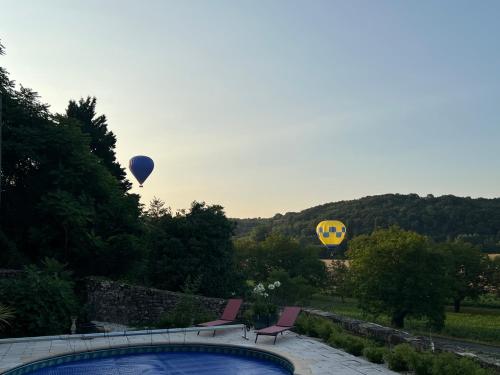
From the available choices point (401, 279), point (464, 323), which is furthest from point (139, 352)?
point (464, 323)

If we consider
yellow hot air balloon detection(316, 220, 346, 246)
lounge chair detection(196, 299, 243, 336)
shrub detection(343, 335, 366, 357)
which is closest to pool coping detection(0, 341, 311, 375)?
lounge chair detection(196, 299, 243, 336)

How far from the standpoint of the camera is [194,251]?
24.9m

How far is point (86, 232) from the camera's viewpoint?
19.0 meters

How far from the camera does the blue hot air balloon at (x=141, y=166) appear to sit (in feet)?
75.3

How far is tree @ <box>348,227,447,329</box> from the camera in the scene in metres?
36.7

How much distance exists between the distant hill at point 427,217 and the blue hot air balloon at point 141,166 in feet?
215

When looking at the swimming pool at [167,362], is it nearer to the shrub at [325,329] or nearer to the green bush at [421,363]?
the shrub at [325,329]

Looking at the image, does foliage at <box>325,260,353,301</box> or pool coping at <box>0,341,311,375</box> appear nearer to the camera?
pool coping at <box>0,341,311,375</box>

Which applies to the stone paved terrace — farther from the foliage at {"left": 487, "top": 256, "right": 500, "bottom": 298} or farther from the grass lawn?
the foliage at {"left": 487, "top": 256, "right": 500, "bottom": 298}

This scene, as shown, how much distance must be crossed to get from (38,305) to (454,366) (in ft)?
36.7

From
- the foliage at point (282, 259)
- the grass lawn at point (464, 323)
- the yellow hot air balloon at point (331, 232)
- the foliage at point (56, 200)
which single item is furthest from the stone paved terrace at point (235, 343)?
the foliage at point (282, 259)

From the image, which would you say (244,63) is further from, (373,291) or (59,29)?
(373,291)

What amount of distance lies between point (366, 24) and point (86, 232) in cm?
1477

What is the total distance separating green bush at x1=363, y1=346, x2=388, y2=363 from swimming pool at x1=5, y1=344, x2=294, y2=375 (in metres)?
1.73
